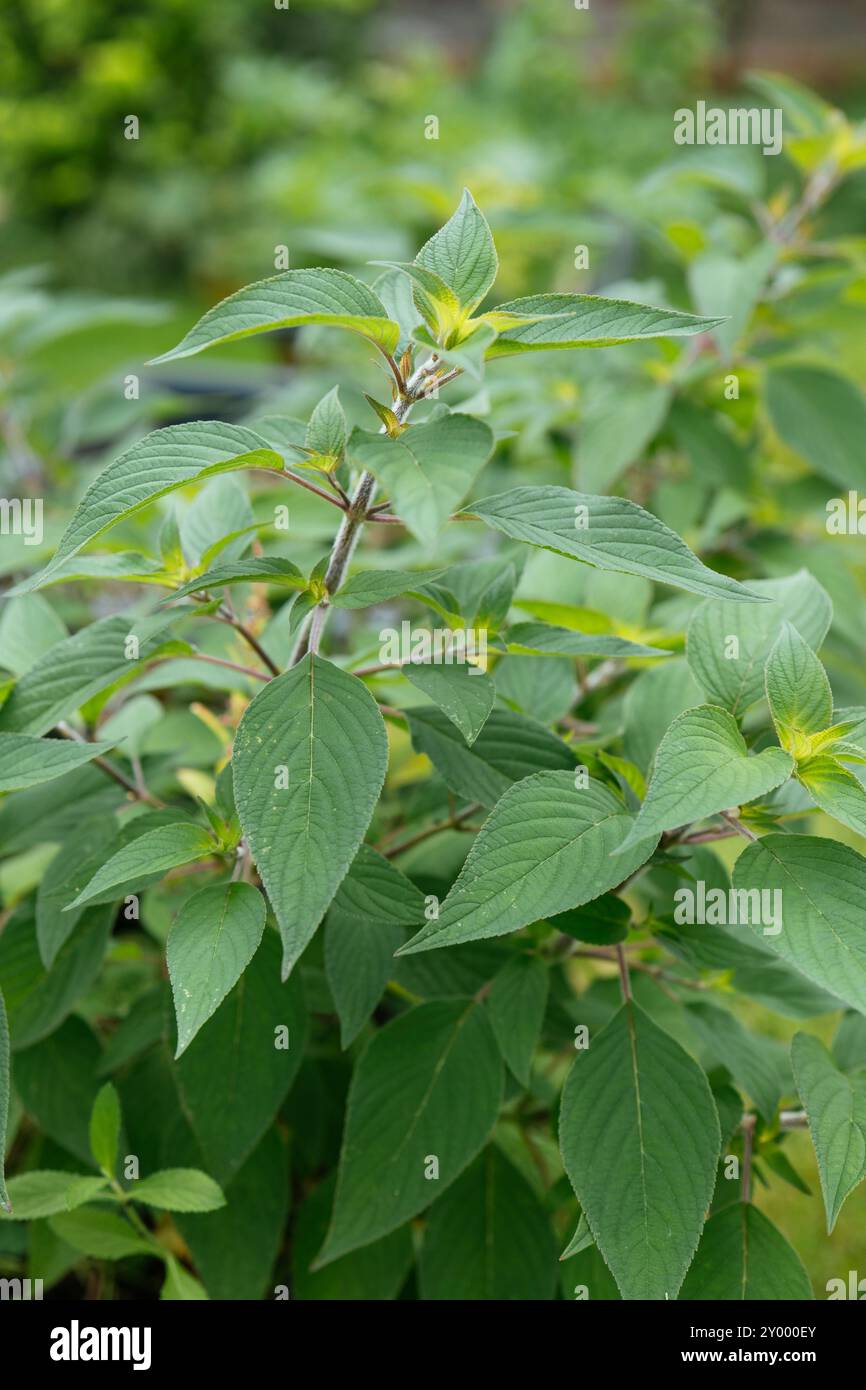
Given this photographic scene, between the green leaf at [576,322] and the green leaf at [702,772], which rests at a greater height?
the green leaf at [576,322]

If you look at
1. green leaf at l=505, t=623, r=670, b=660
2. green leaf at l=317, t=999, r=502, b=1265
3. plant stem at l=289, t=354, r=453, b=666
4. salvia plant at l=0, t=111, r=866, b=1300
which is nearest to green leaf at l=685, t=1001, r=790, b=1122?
salvia plant at l=0, t=111, r=866, b=1300

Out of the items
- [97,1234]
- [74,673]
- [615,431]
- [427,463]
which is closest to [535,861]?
[427,463]

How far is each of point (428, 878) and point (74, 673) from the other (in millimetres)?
255

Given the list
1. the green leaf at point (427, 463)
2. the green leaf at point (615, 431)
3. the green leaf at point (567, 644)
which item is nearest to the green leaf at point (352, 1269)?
the green leaf at point (567, 644)

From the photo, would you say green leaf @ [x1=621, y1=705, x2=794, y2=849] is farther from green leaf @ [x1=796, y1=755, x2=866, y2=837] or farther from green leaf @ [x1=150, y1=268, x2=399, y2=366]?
green leaf @ [x1=150, y1=268, x2=399, y2=366]

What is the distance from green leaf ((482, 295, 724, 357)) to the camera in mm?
605

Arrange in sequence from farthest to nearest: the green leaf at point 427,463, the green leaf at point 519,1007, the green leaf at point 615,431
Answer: the green leaf at point 615,431 → the green leaf at point 519,1007 → the green leaf at point 427,463

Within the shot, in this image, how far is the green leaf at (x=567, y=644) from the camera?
0.71 metres

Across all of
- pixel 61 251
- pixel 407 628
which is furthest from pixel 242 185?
pixel 407 628

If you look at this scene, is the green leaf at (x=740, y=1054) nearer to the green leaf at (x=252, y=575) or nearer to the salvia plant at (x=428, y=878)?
the salvia plant at (x=428, y=878)

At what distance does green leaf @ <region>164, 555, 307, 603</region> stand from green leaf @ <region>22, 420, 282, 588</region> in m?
0.05

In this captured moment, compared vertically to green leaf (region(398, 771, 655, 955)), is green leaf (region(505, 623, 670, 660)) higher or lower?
higher

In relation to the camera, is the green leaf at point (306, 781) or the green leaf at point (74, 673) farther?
the green leaf at point (74, 673)
